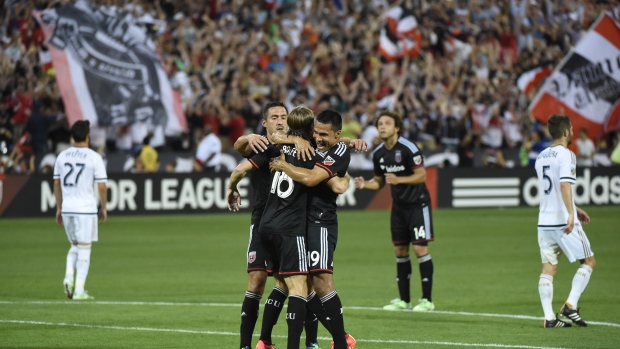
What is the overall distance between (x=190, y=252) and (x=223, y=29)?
13146mm

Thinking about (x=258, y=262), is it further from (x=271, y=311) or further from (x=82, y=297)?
(x=82, y=297)

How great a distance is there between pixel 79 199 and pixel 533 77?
66.5 ft

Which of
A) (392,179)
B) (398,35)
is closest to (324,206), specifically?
(392,179)

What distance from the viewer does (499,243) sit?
22.4 metres

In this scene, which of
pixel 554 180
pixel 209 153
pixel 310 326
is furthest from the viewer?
pixel 209 153

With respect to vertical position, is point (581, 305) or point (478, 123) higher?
point (478, 123)

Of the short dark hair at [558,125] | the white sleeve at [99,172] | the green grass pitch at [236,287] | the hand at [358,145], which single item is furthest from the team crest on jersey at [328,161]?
the white sleeve at [99,172]

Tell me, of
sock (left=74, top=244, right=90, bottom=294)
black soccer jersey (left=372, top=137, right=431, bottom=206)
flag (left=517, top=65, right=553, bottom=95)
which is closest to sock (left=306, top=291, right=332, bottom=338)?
black soccer jersey (left=372, top=137, right=431, bottom=206)

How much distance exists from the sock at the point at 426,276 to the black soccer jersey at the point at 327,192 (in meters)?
4.25

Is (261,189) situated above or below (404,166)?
below

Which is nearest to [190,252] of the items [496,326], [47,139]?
[47,139]

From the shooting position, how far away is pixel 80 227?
14.6 meters

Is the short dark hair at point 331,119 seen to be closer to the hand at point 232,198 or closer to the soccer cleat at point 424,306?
the hand at point 232,198

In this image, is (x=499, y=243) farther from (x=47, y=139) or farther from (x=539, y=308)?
(x=47, y=139)
